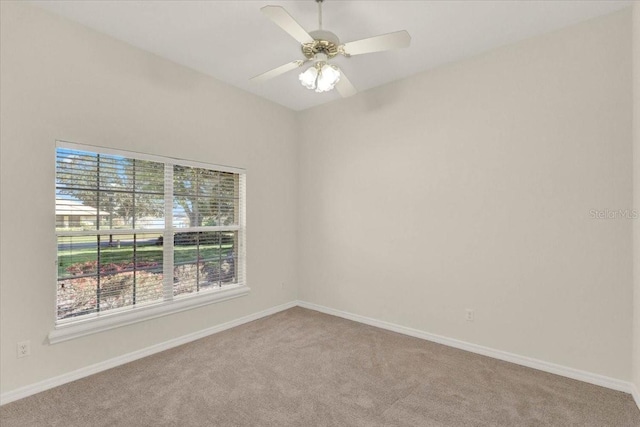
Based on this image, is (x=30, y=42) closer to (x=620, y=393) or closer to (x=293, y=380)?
(x=293, y=380)

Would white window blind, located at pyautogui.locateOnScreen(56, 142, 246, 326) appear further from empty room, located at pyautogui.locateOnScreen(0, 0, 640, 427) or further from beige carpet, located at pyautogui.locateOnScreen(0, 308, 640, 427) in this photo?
beige carpet, located at pyautogui.locateOnScreen(0, 308, 640, 427)

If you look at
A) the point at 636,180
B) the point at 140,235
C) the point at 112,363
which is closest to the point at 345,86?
the point at 636,180

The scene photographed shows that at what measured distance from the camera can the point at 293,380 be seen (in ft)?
8.25

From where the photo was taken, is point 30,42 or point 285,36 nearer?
point 30,42

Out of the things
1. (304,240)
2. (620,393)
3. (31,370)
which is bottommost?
(620,393)

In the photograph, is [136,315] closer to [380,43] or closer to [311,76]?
[311,76]

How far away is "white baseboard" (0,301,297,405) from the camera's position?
2.25m

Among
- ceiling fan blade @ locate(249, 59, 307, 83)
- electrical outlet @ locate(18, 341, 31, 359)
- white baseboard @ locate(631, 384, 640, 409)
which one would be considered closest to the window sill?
electrical outlet @ locate(18, 341, 31, 359)

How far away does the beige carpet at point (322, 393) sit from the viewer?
2.04 metres

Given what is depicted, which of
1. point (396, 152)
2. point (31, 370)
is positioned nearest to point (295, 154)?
point (396, 152)

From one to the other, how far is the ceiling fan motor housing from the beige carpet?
2.56 m

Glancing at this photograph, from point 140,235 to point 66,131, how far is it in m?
1.07

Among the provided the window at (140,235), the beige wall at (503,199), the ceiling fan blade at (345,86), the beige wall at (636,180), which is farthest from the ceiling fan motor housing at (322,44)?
the beige wall at (636,180)

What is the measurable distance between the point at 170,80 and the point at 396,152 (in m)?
2.59
